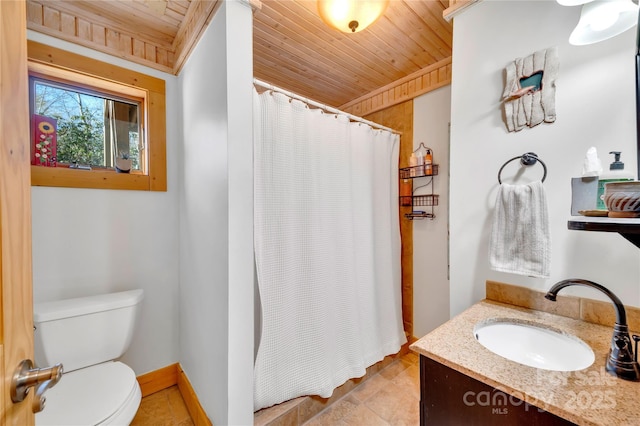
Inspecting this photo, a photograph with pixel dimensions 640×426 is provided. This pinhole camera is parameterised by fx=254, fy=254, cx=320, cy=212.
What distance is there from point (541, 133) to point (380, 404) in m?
1.81

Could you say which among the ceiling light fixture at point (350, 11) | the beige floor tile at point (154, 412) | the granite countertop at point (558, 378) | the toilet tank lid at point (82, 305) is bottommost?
the beige floor tile at point (154, 412)

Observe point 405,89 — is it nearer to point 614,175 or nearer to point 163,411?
point 614,175

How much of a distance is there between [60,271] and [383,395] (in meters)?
2.23

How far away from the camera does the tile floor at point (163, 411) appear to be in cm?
155

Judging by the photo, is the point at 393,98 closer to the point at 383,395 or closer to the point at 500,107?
the point at 500,107

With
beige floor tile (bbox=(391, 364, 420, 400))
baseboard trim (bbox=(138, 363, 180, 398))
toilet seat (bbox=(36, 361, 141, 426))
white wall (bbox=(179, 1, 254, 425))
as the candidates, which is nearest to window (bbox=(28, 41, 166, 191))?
white wall (bbox=(179, 1, 254, 425))

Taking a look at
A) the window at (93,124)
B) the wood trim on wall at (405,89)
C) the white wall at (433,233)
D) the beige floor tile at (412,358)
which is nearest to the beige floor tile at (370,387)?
the beige floor tile at (412,358)

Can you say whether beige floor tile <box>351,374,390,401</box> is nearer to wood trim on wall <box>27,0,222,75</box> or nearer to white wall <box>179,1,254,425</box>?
white wall <box>179,1,254,425</box>

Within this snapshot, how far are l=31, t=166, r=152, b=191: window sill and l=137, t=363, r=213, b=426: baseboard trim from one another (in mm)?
1327

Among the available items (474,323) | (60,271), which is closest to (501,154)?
(474,323)

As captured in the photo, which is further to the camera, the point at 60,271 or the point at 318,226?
the point at 318,226

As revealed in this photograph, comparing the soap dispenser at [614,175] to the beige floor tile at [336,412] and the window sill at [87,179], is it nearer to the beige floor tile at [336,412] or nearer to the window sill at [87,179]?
the beige floor tile at [336,412]

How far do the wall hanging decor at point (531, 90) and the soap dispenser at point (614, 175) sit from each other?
0.31 meters

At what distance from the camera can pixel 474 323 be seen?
103 centimetres
